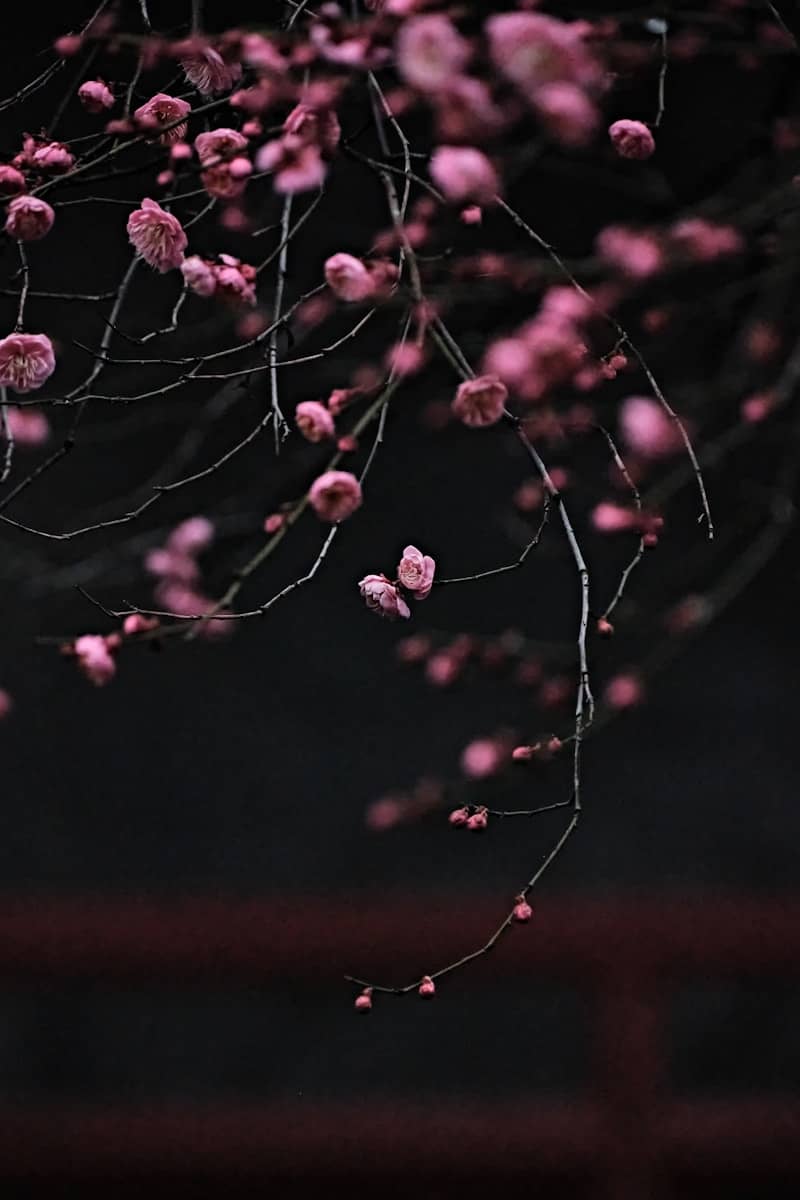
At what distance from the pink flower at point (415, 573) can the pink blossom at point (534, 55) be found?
0.29 metres

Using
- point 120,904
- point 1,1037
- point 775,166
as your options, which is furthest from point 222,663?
point 775,166

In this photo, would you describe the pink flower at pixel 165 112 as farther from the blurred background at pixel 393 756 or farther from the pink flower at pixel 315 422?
the blurred background at pixel 393 756

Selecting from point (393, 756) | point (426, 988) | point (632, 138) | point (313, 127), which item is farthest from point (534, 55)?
point (393, 756)

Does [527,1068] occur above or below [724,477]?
below

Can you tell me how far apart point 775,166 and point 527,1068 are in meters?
1.62

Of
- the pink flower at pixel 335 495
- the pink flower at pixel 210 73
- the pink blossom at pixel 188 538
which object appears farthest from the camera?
the pink blossom at pixel 188 538

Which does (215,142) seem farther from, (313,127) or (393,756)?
(393,756)

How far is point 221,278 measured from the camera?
0.75m

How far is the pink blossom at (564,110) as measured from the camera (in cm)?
56

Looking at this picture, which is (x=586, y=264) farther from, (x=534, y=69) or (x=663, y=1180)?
(x=663, y=1180)

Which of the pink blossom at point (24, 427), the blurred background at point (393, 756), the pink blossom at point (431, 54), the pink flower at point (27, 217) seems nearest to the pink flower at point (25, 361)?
the pink flower at point (27, 217)

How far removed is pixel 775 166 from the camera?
1627mm

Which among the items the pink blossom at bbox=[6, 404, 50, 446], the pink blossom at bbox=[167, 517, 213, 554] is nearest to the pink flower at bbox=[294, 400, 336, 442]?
the pink blossom at bbox=[6, 404, 50, 446]

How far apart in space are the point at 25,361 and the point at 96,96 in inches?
7.2
